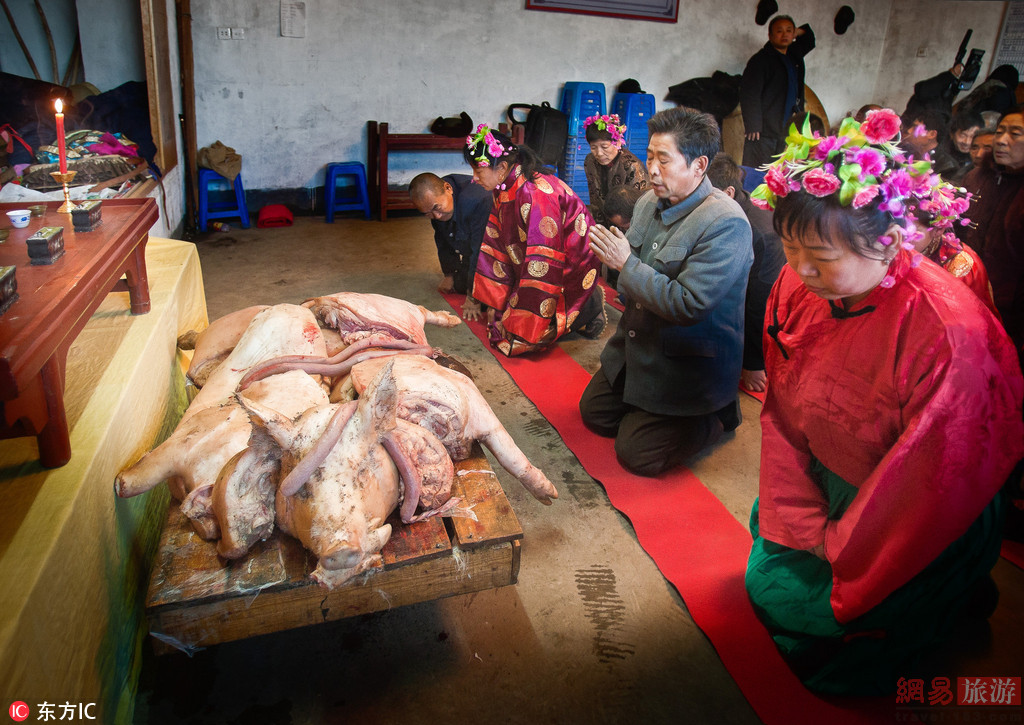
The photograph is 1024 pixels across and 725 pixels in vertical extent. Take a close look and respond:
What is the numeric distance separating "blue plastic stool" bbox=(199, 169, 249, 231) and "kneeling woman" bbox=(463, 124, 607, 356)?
365 cm

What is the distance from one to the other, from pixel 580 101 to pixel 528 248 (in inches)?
186

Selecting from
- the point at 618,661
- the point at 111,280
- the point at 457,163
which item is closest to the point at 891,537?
the point at 618,661

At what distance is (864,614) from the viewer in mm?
1802

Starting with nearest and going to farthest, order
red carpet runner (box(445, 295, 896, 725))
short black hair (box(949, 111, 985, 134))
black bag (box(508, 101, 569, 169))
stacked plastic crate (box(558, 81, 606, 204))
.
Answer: red carpet runner (box(445, 295, 896, 725)) → short black hair (box(949, 111, 985, 134)) → black bag (box(508, 101, 569, 169)) → stacked plastic crate (box(558, 81, 606, 204))

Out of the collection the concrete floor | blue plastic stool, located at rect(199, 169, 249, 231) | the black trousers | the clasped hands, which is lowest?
the concrete floor

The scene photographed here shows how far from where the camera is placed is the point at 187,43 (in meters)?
6.37

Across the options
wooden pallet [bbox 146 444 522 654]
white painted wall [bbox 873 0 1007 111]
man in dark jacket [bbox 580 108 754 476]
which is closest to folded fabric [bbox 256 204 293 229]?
man in dark jacket [bbox 580 108 754 476]

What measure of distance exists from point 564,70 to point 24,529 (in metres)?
8.01

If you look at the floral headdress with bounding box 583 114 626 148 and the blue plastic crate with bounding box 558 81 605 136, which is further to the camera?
the blue plastic crate with bounding box 558 81 605 136

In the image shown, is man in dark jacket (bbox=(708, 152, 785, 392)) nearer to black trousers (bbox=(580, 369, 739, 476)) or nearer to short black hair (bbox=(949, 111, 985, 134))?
black trousers (bbox=(580, 369, 739, 476))

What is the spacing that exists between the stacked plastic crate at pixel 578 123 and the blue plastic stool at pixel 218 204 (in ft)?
12.2

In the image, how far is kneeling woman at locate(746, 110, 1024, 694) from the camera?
151cm

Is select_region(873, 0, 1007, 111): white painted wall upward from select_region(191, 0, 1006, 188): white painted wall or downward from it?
upward

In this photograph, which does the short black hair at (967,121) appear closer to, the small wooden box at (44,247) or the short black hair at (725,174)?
the short black hair at (725,174)
